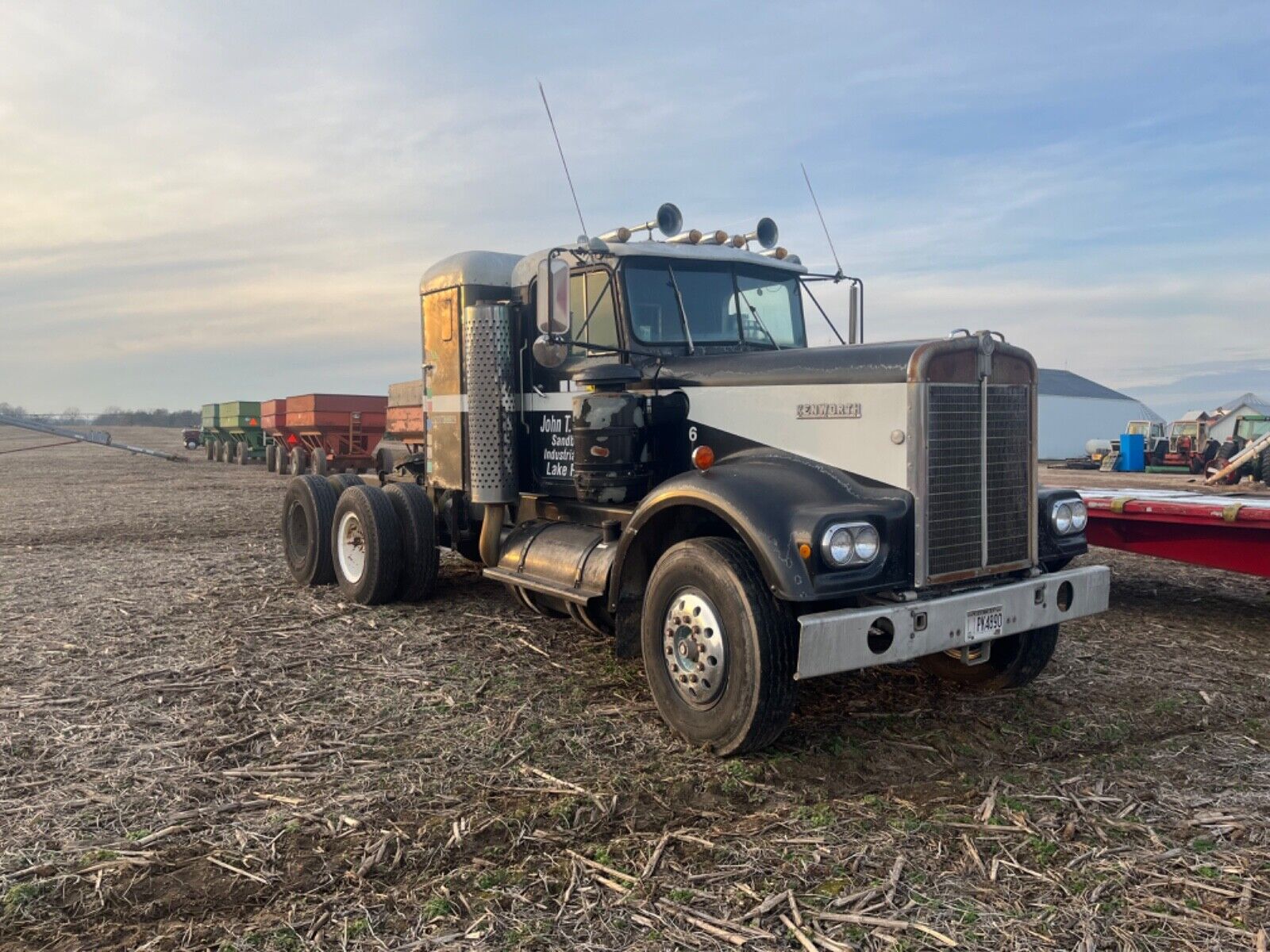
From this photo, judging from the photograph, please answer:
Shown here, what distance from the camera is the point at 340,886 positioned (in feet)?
11.6

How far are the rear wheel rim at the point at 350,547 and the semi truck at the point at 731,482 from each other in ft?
1.52

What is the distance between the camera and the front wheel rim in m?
4.78

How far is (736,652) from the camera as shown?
464cm

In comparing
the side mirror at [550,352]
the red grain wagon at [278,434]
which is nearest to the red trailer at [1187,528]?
the side mirror at [550,352]

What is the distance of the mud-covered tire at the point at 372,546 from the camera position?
7949 millimetres

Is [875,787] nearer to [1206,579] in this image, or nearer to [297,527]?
[297,527]

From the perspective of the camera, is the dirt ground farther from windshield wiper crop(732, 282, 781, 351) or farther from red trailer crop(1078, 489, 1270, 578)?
windshield wiper crop(732, 282, 781, 351)

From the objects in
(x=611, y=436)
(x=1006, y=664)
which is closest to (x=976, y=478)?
(x=1006, y=664)

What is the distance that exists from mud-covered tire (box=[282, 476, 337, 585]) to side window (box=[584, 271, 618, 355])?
3622mm

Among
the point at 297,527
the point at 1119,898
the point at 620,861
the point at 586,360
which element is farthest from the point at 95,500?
the point at 1119,898

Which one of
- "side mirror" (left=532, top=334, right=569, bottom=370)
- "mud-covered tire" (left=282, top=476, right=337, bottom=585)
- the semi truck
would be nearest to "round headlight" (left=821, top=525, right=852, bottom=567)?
the semi truck

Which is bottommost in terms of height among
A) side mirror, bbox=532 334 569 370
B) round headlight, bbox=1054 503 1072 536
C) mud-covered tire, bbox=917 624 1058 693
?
mud-covered tire, bbox=917 624 1058 693

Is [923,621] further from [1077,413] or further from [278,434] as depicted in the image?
[1077,413]

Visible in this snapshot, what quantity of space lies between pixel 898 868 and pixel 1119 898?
0.75 m
